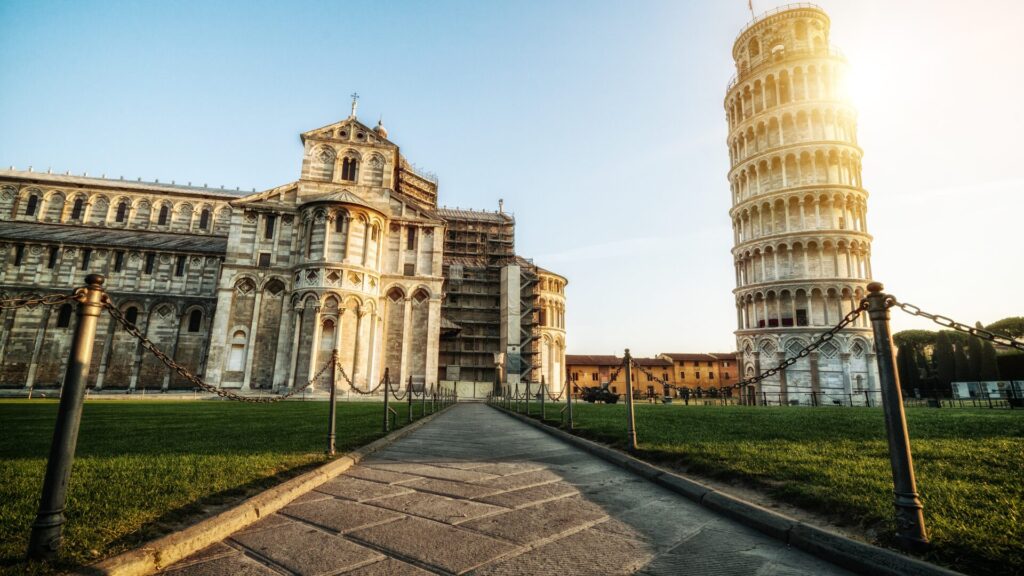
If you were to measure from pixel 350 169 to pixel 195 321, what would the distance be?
1612 centimetres

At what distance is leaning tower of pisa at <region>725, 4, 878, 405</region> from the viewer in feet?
103

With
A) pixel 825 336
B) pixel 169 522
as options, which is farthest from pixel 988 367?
pixel 169 522

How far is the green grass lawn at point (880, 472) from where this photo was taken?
8.63 feet

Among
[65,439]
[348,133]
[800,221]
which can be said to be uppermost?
[348,133]

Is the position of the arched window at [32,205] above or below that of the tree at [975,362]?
above

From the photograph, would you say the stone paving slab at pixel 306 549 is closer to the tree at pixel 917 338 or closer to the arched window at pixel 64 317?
the arched window at pixel 64 317

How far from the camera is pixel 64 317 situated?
31891 mm

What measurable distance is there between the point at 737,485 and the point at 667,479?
0.62 metres

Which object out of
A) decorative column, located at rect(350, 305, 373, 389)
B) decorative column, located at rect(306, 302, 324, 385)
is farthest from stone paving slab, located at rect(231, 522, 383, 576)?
decorative column, located at rect(350, 305, 373, 389)

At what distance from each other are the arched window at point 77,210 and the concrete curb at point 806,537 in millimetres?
50894

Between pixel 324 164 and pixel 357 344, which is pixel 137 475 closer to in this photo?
pixel 357 344

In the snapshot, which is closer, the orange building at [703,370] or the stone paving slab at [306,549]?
the stone paving slab at [306,549]

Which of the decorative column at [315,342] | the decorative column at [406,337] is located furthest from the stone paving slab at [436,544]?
the decorative column at [406,337]

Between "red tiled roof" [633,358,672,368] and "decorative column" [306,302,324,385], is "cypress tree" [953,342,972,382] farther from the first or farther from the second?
"decorative column" [306,302,324,385]
